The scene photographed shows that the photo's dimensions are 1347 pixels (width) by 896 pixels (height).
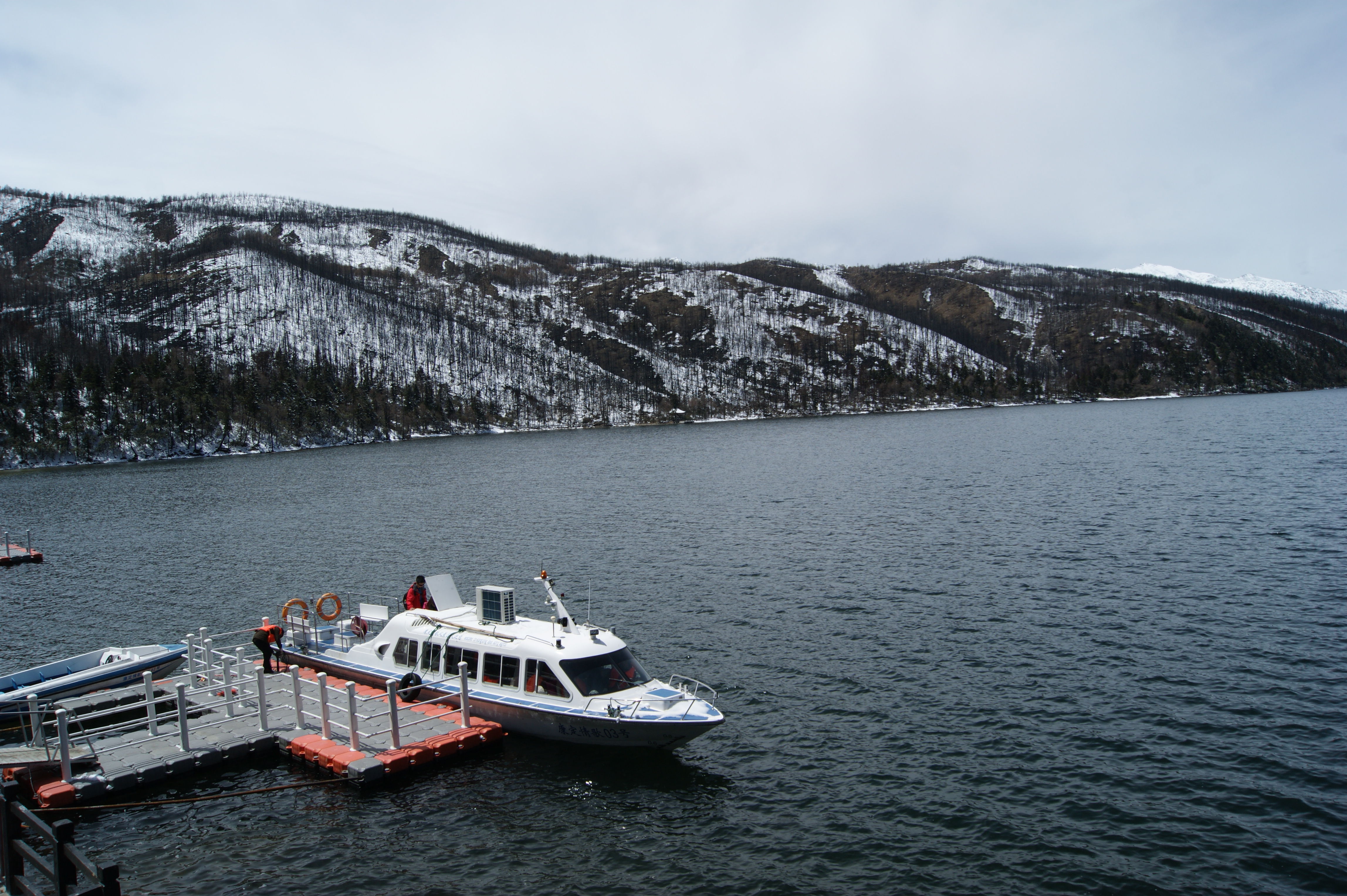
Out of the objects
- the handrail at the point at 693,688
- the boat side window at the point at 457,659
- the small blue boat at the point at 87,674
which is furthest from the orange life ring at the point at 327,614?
the handrail at the point at 693,688

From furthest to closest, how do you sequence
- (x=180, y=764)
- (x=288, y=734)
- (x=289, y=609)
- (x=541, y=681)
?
(x=289, y=609) < (x=541, y=681) < (x=288, y=734) < (x=180, y=764)

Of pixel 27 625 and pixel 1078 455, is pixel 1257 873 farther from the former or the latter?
pixel 1078 455

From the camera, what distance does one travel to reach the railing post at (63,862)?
10.3m

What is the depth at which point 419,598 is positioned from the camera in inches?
1142

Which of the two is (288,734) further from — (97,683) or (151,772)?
(97,683)

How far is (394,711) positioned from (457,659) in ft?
12.5

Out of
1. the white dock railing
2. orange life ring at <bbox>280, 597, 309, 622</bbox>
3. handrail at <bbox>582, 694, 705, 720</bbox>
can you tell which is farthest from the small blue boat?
handrail at <bbox>582, 694, 705, 720</bbox>

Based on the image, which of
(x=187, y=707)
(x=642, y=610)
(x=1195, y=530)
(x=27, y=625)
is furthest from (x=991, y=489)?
(x=27, y=625)

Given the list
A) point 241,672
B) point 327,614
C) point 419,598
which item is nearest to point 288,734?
point 241,672

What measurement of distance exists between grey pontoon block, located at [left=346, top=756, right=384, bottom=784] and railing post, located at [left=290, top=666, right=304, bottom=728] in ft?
11.5

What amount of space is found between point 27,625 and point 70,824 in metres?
37.6

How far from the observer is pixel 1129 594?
34500 millimetres

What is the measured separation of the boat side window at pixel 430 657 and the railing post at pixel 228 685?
566 centimetres

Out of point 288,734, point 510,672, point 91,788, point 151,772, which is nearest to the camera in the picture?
point 91,788
